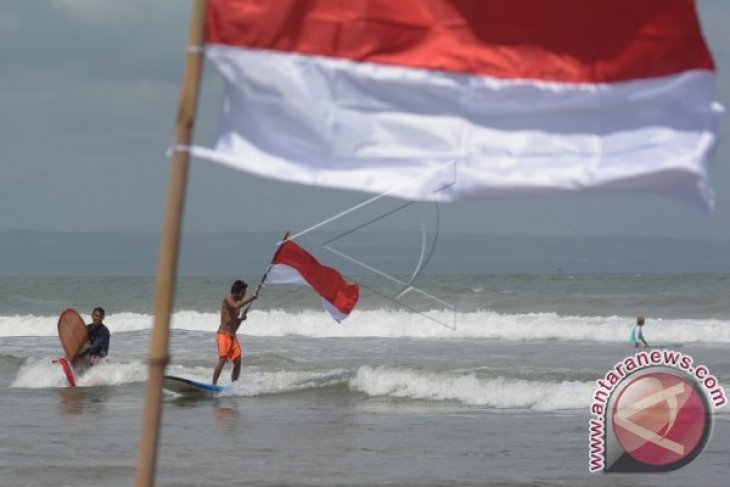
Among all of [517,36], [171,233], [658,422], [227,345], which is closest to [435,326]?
[227,345]

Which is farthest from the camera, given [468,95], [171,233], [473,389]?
[473,389]

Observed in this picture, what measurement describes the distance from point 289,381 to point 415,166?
16.3 m

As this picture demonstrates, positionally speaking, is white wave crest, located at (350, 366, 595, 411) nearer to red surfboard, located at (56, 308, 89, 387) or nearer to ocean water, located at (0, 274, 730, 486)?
ocean water, located at (0, 274, 730, 486)

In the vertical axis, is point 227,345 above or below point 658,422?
above

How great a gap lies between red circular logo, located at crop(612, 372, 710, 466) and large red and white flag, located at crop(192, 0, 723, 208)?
7.56m

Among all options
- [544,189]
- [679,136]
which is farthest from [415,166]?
[679,136]

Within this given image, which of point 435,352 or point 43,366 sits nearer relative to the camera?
point 43,366

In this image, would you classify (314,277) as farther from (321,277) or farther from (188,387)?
(188,387)

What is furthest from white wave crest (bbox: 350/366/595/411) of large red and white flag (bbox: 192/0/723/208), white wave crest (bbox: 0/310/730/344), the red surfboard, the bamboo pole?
white wave crest (bbox: 0/310/730/344)

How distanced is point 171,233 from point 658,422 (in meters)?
10.6

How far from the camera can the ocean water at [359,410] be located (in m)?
11.3

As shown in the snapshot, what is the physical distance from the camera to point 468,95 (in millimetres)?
4133

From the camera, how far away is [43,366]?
862 inches

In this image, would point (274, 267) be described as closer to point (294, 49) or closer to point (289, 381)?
point (289, 381)
